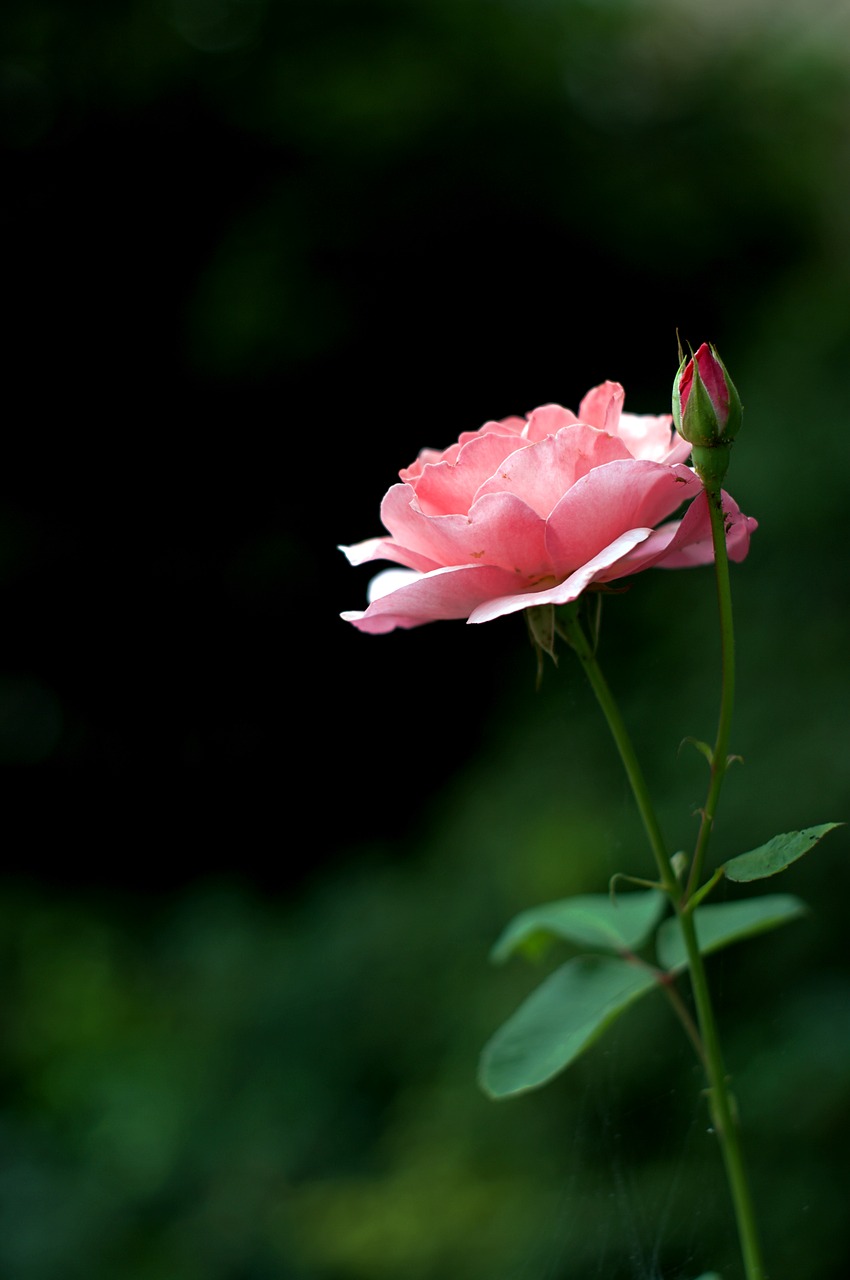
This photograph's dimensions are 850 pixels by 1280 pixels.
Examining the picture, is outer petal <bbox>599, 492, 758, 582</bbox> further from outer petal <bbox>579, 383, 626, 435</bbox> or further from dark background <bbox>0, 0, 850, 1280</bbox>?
dark background <bbox>0, 0, 850, 1280</bbox>

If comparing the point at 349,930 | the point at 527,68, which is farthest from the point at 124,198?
the point at 349,930

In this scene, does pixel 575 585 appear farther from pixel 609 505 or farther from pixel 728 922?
pixel 728 922

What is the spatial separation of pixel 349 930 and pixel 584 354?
1576 millimetres

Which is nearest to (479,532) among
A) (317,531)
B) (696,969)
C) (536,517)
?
(536,517)

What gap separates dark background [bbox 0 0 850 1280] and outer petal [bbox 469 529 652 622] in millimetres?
1387

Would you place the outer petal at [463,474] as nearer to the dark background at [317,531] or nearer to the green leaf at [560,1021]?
the green leaf at [560,1021]

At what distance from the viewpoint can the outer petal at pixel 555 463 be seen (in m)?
0.51

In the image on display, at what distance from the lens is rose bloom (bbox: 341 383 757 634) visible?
0.50 m

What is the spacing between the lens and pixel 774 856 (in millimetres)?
481

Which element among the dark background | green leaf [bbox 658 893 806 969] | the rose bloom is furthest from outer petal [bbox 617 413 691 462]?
the dark background

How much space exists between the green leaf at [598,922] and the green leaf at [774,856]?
33 centimetres

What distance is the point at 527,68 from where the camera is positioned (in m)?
2.77

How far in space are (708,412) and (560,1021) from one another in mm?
421

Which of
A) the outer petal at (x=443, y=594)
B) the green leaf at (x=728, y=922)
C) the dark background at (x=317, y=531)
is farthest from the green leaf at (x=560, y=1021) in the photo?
the dark background at (x=317, y=531)
